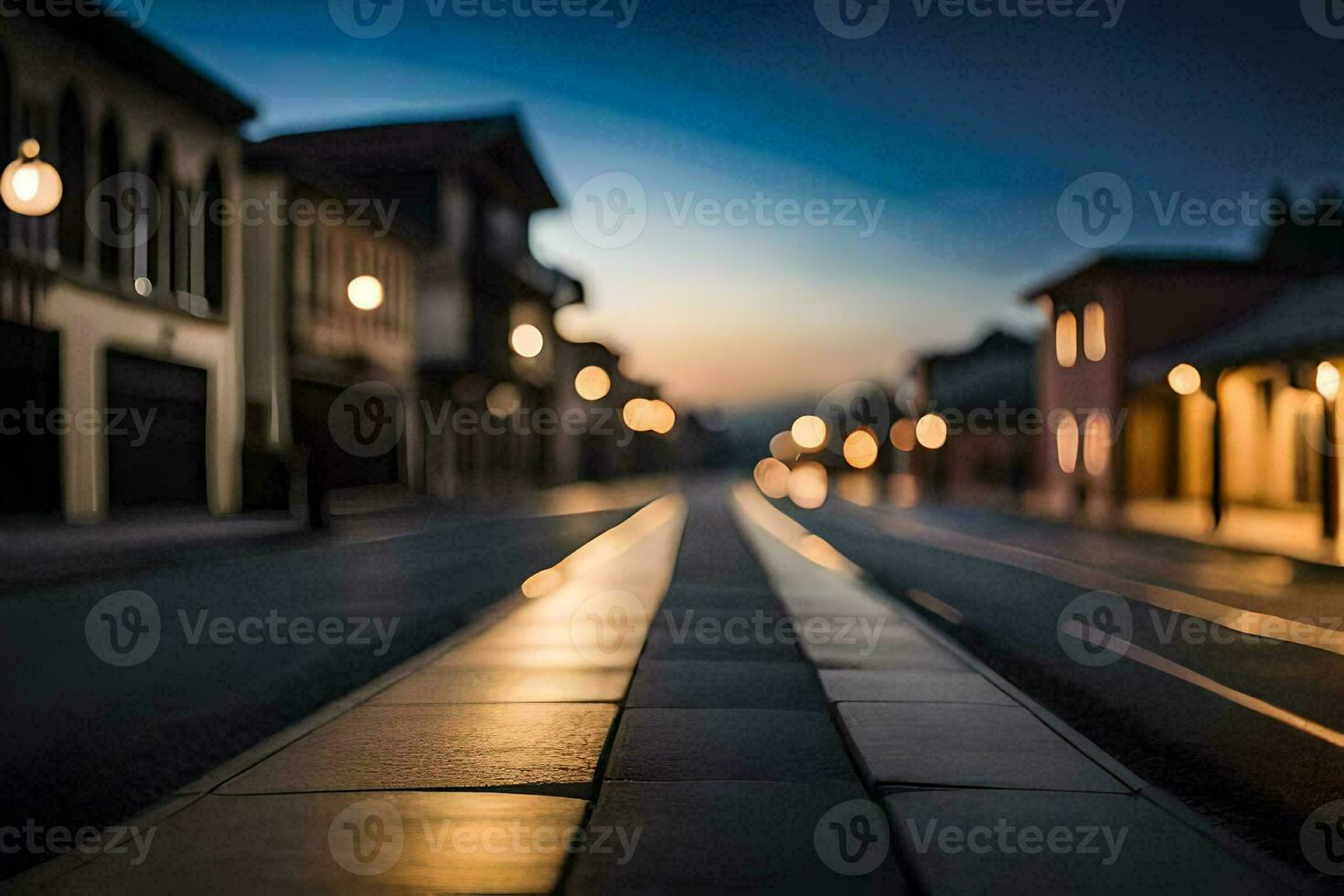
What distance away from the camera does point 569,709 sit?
20.5 feet

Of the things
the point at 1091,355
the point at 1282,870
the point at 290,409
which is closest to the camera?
the point at 1282,870

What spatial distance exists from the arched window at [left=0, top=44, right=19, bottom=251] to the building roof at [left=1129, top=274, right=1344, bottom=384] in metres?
23.6

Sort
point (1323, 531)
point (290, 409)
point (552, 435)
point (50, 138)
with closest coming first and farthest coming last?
point (50, 138), point (1323, 531), point (290, 409), point (552, 435)

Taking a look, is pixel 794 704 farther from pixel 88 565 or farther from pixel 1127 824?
pixel 88 565

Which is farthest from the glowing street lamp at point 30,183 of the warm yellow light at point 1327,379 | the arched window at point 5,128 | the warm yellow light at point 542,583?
the warm yellow light at point 1327,379

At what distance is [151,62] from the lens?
18828 mm

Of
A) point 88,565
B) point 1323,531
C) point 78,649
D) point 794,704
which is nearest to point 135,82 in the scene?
point 88,565

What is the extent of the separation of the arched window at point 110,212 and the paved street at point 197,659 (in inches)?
255

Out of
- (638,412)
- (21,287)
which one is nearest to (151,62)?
(21,287)

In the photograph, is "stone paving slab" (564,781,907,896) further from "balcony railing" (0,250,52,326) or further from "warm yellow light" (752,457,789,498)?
"warm yellow light" (752,457,789,498)

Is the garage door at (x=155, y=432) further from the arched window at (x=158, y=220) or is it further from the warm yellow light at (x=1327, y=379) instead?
the warm yellow light at (x=1327, y=379)

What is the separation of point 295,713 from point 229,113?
737 inches

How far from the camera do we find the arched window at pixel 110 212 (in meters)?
18.6

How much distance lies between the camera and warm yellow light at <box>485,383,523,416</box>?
38500 mm
